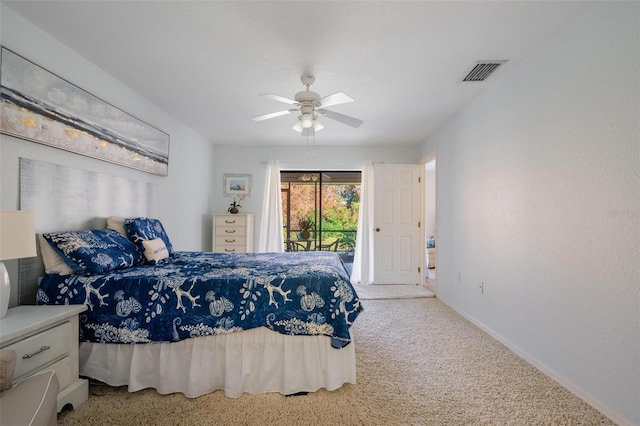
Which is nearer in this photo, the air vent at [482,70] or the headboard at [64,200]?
the headboard at [64,200]

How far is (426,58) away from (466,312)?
8.86ft

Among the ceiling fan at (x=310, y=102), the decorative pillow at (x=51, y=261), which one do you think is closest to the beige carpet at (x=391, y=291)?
the ceiling fan at (x=310, y=102)

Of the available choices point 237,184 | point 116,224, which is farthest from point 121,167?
point 237,184

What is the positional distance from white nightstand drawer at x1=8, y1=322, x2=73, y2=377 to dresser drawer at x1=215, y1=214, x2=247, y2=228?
3.02m

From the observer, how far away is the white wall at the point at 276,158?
524 centimetres

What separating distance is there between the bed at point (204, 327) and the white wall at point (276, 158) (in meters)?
3.37

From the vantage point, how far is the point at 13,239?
4.79ft

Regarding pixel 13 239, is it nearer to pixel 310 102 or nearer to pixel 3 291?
pixel 3 291

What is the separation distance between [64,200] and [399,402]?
2.77m

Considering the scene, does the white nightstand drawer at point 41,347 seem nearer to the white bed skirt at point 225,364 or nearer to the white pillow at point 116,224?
the white bed skirt at point 225,364

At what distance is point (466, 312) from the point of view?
329cm

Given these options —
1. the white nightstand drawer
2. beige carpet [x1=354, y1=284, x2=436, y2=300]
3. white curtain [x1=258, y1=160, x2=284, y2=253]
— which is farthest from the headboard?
beige carpet [x1=354, y1=284, x2=436, y2=300]

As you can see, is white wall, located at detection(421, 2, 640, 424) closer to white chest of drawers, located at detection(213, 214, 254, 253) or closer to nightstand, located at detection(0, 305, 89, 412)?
nightstand, located at detection(0, 305, 89, 412)

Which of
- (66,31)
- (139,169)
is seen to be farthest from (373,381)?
(66,31)
